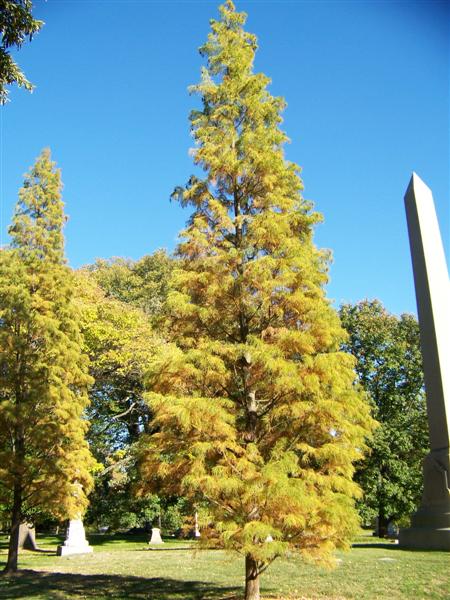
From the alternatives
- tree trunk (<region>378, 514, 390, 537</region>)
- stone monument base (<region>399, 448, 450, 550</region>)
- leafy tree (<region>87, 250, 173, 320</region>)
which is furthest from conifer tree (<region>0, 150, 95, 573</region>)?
tree trunk (<region>378, 514, 390, 537</region>)

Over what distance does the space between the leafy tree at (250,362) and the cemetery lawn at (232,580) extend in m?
1.33

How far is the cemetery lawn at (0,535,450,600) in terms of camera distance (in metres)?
8.77

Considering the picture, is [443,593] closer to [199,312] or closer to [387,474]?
[199,312]

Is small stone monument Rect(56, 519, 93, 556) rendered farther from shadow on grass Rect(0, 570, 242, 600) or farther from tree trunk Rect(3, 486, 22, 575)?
shadow on grass Rect(0, 570, 242, 600)

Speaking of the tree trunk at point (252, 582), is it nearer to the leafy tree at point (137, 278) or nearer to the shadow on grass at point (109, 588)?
the shadow on grass at point (109, 588)

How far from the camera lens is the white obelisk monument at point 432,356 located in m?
11.8

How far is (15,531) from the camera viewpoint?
13.4m

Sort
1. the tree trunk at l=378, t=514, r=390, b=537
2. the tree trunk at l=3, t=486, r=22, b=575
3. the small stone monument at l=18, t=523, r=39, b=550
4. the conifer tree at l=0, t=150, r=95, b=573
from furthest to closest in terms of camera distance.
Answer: the tree trunk at l=378, t=514, r=390, b=537 → the small stone monument at l=18, t=523, r=39, b=550 → the conifer tree at l=0, t=150, r=95, b=573 → the tree trunk at l=3, t=486, r=22, b=575

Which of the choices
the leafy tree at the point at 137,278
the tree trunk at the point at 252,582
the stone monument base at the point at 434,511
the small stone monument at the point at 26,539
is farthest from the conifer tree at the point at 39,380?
the leafy tree at the point at 137,278

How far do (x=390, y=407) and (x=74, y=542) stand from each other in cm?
1508

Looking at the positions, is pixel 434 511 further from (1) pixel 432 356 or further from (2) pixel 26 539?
(2) pixel 26 539

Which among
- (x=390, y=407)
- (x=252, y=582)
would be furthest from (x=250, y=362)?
(x=390, y=407)

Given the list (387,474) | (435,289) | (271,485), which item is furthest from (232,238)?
(387,474)

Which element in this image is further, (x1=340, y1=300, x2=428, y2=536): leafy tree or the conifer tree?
(x1=340, y1=300, x2=428, y2=536): leafy tree
